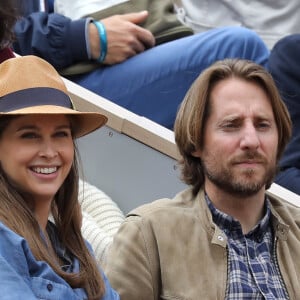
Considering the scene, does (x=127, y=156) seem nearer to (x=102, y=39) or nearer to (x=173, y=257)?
(x=102, y=39)

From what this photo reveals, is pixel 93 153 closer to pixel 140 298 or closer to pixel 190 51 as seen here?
pixel 190 51

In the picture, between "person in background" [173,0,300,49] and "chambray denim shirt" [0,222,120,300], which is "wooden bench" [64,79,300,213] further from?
"chambray denim shirt" [0,222,120,300]

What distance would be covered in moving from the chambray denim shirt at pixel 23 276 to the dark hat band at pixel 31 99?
31 centimetres

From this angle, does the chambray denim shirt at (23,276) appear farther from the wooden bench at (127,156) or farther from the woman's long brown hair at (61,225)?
the wooden bench at (127,156)

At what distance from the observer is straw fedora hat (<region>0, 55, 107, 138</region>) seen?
2.36 metres

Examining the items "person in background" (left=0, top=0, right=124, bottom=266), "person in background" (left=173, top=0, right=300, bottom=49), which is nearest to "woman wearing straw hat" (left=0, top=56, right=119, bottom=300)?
"person in background" (left=0, top=0, right=124, bottom=266)

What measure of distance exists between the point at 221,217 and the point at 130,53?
4.61 feet

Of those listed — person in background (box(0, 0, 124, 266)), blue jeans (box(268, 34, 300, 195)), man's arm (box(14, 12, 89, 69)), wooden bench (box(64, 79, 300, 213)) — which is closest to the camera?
person in background (box(0, 0, 124, 266))

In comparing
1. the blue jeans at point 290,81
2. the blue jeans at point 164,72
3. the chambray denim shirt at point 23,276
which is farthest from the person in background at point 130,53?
the chambray denim shirt at point 23,276

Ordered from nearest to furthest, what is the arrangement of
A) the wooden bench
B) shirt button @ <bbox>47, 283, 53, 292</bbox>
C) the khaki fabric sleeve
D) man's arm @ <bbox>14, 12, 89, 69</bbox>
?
shirt button @ <bbox>47, 283, 53, 292</bbox> < the khaki fabric sleeve < the wooden bench < man's arm @ <bbox>14, 12, 89, 69</bbox>

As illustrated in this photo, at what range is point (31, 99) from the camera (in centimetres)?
238

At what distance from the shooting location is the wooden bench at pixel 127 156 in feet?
12.3

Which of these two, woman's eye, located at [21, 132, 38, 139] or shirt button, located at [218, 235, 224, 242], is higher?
woman's eye, located at [21, 132, 38, 139]

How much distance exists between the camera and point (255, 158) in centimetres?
287
